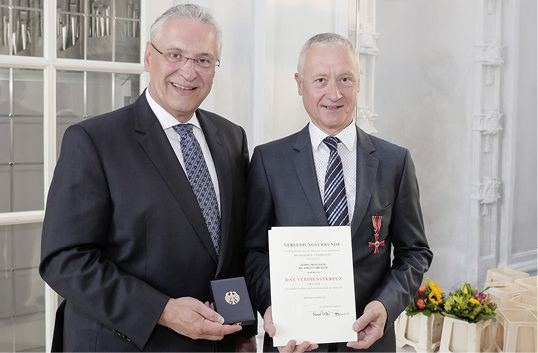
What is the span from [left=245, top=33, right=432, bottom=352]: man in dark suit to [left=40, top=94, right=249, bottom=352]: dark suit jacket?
0.45 ft

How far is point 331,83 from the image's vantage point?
5.90 feet

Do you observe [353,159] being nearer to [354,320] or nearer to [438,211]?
[354,320]

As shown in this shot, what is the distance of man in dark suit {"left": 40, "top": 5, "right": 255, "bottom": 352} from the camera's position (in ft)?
5.16

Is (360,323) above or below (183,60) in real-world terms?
below

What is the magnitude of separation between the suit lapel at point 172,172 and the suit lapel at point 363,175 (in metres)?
0.48

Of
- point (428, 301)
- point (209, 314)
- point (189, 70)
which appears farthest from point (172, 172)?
point (428, 301)

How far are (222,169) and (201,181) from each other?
0.11 metres

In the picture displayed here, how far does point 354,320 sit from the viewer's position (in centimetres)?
168

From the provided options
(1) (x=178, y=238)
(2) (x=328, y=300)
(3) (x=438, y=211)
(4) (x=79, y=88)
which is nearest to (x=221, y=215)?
(1) (x=178, y=238)

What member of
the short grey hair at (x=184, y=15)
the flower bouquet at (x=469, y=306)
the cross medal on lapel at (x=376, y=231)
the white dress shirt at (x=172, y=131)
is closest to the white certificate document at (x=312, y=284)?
the cross medal on lapel at (x=376, y=231)

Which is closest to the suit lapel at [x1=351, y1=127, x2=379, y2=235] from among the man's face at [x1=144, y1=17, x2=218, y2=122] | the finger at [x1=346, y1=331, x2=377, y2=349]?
the finger at [x1=346, y1=331, x2=377, y2=349]

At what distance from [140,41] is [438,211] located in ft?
6.51

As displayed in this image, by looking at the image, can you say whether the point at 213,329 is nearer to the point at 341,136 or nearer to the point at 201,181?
the point at 201,181

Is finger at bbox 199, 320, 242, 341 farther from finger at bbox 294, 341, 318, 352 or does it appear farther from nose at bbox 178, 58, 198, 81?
nose at bbox 178, 58, 198, 81
